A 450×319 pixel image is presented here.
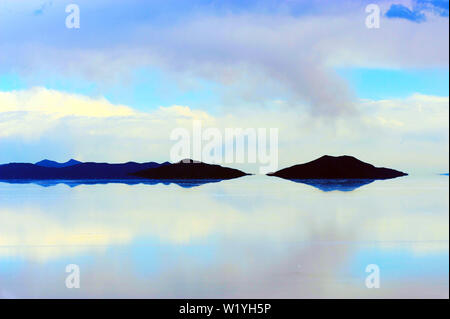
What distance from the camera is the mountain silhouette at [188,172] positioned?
8619cm

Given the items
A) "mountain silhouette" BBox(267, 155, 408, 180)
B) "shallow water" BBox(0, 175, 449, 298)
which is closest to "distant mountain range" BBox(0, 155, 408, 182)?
"mountain silhouette" BBox(267, 155, 408, 180)

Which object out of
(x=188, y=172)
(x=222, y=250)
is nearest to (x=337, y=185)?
(x=188, y=172)

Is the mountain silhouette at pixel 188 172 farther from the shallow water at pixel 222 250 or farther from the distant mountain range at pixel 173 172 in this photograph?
the shallow water at pixel 222 250

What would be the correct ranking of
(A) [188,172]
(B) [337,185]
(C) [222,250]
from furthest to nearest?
1. (A) [188,172]
2. (B) [337,185]
3. (C) [222,250]

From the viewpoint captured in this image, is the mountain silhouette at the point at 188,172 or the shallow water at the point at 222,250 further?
the mountain silhouette at the point at 188,172

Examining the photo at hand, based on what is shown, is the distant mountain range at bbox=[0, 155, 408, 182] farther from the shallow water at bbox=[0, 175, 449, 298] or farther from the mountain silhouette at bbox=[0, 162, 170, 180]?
the shallow water at bbox=[0, 175, 449, 298]

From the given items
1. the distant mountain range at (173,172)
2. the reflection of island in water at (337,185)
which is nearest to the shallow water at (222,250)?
the reflection of island in water at (337,185)

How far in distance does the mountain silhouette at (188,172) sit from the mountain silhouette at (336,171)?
45.5ft

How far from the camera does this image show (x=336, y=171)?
328ft

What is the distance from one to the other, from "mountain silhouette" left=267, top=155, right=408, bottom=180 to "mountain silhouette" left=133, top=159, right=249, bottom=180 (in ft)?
45.5

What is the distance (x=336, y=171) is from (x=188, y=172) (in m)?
32.6

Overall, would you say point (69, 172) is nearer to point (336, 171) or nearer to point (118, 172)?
point (118, 172)

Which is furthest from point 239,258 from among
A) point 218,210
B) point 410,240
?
point 218,210

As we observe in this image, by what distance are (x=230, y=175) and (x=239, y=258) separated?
75143 mm
